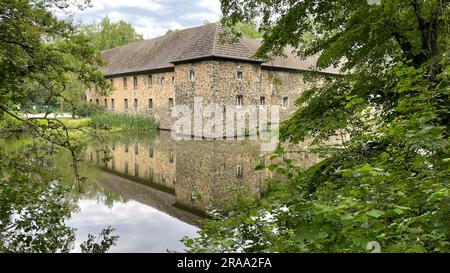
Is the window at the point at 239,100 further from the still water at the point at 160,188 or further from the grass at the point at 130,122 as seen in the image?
the grass at the point at 130,122

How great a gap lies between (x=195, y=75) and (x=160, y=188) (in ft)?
52.2

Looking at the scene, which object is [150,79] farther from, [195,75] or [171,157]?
[171,157]

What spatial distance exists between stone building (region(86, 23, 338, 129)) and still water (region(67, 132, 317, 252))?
6.69m

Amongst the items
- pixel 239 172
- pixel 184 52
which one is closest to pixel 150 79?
pixel 184 52

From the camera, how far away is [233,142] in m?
23.7

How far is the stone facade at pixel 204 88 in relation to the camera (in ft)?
86.5

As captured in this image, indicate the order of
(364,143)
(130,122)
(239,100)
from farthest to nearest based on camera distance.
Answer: (130,122) → (239,100) → (364,143)

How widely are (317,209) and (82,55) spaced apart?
4.85 metres

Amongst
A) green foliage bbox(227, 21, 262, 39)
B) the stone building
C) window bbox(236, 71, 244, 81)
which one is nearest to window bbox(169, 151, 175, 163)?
green foliage bbox(227, 21, 262, 39)

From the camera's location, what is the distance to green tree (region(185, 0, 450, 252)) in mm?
2789

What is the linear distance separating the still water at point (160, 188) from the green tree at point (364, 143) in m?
0.67

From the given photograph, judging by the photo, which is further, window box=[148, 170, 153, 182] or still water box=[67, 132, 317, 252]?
window box=[148, 170, 153, 182]

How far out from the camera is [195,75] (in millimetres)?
27078

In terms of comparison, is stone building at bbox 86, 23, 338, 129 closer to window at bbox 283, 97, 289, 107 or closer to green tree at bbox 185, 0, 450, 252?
window at bbox 283, 97, 289, 107
